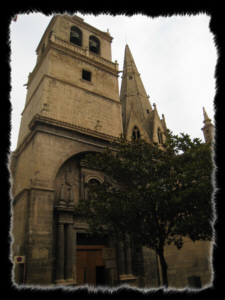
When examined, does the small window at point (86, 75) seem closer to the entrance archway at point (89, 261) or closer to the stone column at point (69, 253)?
the stone column at point (69, 253)

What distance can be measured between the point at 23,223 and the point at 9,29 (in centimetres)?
1106

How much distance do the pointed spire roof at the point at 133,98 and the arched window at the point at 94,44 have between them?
7.37 metres

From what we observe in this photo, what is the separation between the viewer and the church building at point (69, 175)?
37.5 ft

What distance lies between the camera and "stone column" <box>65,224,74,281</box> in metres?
11.6

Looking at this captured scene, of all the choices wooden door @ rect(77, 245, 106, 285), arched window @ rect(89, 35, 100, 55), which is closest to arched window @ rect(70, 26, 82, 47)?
arched window @ rect(89, 35, 100, 55)

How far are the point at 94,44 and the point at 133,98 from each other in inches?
374

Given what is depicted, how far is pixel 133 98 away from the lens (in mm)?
29969

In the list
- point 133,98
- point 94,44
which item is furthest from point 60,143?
point 133,98

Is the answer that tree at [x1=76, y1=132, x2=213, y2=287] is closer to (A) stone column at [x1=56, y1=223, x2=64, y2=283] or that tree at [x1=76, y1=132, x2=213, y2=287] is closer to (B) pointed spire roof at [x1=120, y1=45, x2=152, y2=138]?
(A) stone column at [x1=56, y1=223, x2=64, y2=283]

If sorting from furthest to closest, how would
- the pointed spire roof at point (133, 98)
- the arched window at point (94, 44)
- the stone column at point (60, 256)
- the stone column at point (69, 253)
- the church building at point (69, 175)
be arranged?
the pointed spire roof at point (133, 98), the arched window at point (94, 44), the stone column at point (69, 253), the church building at point (69, 175), the stone column at point (60, 256)

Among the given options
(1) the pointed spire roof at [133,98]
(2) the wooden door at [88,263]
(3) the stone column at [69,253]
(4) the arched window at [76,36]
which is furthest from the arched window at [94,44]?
(2) the wooden door at [88,263]

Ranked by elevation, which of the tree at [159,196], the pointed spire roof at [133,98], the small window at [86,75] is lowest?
A: the tree at [159,196]

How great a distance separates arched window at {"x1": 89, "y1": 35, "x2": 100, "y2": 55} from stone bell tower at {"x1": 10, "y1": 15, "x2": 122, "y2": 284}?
1.9 inches

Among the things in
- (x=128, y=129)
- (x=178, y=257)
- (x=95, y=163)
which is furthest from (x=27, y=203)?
(x=128, y=129)
